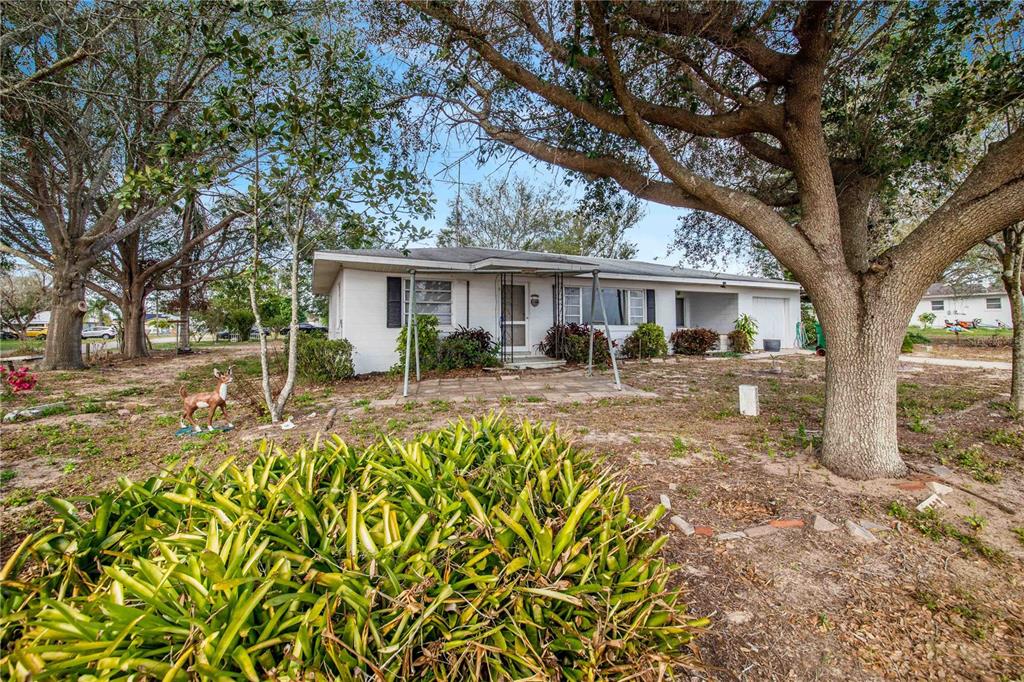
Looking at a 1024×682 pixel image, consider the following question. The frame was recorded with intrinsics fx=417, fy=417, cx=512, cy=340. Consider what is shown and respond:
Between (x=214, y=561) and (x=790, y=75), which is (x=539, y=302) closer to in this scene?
(x=790, y=75)

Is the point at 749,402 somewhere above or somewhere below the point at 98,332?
below

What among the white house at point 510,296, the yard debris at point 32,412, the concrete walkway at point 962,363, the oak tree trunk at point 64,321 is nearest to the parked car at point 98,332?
the oak tree trunk at point 64,321

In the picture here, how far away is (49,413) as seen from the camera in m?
6.30

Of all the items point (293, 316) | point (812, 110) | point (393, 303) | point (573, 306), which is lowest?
point (293, 316)

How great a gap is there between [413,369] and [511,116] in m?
6.22

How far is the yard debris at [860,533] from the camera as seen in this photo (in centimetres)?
266

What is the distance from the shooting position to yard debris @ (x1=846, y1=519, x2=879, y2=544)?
105 inches

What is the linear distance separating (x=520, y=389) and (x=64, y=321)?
13.3 meters

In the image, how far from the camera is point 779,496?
10.8ft

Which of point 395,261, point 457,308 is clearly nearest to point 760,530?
point 395,261

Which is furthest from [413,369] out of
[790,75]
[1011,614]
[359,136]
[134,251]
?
[134,251]

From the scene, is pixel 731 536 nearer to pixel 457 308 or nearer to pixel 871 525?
pixel 871 525

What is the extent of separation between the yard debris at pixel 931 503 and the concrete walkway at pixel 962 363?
36.1ft

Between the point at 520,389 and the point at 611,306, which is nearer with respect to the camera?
the point at 520,389
